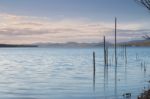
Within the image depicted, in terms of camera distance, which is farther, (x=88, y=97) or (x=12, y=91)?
(x=12, y=91)

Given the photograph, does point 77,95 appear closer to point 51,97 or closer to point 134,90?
point 51,97

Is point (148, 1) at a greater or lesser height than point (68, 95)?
greater

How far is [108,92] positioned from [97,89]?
10.5 ft

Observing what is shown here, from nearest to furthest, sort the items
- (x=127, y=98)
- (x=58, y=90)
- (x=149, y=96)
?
(x=149, y=96), (x=127, y=98), (x=58, y=90)

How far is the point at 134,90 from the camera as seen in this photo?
116 feet

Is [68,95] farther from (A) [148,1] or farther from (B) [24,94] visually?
(A) [148,1]

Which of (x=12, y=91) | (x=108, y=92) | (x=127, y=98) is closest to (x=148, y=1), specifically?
(x=127, y=98)

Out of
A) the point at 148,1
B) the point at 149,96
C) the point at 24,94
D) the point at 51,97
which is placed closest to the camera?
the point at 148,1

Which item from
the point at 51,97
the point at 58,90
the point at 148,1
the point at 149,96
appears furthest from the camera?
the point at 58,90

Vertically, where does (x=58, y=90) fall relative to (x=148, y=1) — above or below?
below

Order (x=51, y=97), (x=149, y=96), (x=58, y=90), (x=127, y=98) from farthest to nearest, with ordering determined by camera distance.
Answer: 1. (x=58, y=90)
2. (x=51, y=97)
3. (x=127, y=98)
4. (x=149, y=96)

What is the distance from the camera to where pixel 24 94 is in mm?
33812

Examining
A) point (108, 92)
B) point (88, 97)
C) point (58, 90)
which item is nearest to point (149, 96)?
point (88, 97)

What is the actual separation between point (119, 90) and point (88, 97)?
4.75 metres
